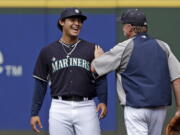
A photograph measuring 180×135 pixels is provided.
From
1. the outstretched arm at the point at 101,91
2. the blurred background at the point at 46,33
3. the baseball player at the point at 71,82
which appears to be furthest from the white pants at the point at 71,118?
the blurred background at the point at 46,33

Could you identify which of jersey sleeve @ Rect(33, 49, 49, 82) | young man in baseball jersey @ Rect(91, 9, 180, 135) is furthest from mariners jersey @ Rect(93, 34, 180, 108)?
jersey sleeve @ Rect(33, 49, 49, 82)

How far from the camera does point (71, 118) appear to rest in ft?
15.8

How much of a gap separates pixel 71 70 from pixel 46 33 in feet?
7.86

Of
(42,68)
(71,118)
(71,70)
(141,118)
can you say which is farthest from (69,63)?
(141,118)

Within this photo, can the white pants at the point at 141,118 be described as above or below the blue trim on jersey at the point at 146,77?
below

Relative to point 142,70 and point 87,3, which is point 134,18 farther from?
point 87,3

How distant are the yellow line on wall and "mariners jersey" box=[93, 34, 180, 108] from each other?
2606 millimetres

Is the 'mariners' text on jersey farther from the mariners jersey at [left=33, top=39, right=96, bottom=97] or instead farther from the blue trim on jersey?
the blue trim on jersey

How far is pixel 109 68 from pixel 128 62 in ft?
0.50

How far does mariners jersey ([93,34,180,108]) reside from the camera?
14.6 ft

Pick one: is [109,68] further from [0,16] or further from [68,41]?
[0,16]

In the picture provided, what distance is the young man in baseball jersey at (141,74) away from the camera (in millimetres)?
4469

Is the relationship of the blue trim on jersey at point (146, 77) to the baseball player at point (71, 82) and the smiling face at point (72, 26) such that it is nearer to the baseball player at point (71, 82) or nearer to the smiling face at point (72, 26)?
the baseball player at point (71, 82)

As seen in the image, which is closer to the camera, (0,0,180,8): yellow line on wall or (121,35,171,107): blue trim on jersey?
(121,35,171,107): blue trim on jersey
